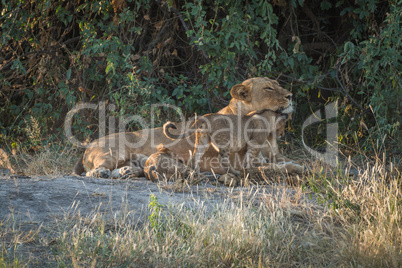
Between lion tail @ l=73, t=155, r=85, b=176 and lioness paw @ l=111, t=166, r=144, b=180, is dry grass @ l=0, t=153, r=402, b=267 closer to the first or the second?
lioness paw @ l=111, t=166, r=144, b=180

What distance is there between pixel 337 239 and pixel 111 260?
1360 mm

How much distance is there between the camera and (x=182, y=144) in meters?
5.24

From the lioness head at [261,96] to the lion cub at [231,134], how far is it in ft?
0.48

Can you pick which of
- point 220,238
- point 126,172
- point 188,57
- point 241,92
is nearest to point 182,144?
point 126,172

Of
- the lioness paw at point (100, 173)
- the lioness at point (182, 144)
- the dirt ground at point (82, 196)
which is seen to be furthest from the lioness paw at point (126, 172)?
the dirt ground at point (82, 196)

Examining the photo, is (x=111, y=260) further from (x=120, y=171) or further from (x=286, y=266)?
(x=120, y=171)

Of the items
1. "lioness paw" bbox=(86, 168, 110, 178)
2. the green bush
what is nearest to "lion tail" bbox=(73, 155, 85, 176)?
"lioness paw" bbox=(86, 168, 110, 178)

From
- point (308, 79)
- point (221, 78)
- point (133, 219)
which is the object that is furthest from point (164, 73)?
point (133, 219)

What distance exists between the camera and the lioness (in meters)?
5.15

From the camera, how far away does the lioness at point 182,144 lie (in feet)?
16.9

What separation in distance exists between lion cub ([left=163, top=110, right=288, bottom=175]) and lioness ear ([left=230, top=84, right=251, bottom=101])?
0.27m

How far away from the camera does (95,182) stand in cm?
439

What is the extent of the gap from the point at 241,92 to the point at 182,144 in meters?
0.81

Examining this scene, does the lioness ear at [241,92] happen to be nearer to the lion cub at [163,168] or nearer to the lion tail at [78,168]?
the lion cub at [163,168]
